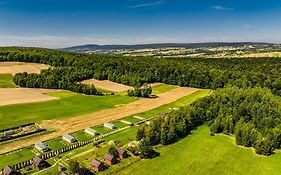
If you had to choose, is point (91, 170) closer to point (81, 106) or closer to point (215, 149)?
point (215, 149)

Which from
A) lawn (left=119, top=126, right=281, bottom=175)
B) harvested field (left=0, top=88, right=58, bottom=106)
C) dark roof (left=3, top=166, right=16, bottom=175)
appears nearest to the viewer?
dark roof (left=3, top=166, right=16, bottom=175)

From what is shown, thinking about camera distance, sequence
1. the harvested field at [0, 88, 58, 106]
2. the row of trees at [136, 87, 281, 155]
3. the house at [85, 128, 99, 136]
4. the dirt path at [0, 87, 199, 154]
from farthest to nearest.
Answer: the harvested field at [0, 88, 58, 106] → the house at [85, 128, 99, 136] → the dirt path at [0, 87, 199, 154] → the row of trees at [136, 87, 281, 155]

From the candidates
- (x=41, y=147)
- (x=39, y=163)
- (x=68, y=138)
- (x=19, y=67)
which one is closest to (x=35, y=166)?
(x=39, y=163)

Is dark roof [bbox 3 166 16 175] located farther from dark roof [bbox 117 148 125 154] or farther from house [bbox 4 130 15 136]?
house [bbox 4 130 15 136]

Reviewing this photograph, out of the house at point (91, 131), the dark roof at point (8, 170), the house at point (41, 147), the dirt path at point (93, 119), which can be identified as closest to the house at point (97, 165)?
the house at point (41, 147)

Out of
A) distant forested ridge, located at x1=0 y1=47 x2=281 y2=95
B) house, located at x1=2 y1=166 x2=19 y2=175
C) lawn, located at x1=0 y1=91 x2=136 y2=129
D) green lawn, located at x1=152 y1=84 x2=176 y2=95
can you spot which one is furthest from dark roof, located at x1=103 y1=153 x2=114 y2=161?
distant forested ridge, located at x1=0 y1=47 x2=281 y2=95

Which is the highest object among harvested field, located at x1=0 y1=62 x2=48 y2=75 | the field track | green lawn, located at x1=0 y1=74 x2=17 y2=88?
harvested field, located at x1=0 y1=62 x2=48 y2=75

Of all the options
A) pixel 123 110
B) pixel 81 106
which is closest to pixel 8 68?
pixel 81 106
